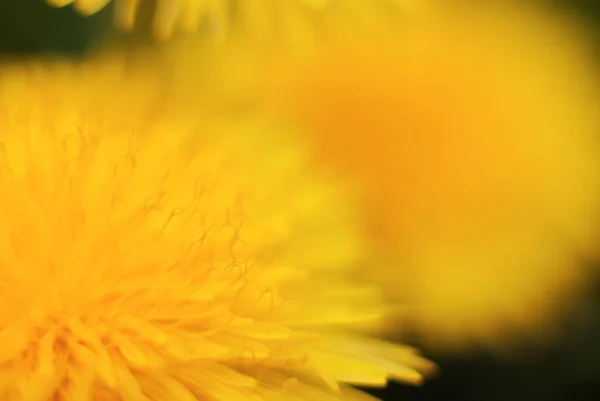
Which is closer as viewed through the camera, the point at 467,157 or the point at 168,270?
the point at 168,270

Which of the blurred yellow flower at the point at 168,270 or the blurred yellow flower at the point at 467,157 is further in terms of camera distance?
the blurred yellow flower at the point at 467,157

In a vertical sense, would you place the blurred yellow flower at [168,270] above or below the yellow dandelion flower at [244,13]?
below

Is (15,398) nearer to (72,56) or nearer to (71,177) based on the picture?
(71,177)

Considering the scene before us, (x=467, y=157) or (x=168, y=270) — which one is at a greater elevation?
(x=467, y=157)

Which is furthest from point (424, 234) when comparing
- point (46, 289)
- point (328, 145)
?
point (46, 289)

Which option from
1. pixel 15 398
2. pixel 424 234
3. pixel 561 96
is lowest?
pixel 15 398
